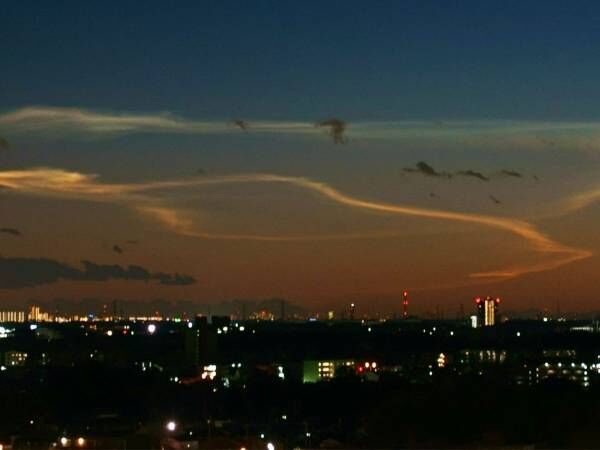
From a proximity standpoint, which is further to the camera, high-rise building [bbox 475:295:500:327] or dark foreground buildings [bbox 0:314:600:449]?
high-rise building [bbox 475:295:500:327]

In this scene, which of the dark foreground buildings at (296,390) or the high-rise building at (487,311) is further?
the high-rise building at (487,311)

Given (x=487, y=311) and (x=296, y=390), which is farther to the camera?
(x=487, y=311)

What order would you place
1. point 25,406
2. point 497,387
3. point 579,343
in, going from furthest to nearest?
point 579,343 < point 25,406 < point 497,387

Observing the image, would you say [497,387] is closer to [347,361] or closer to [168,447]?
[168,447]

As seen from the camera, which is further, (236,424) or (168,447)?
(236,424)

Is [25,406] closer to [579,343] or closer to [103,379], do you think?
[103,379]

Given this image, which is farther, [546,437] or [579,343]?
Answer: [579,343]

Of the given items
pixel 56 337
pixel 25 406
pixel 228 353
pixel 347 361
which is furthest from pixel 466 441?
pixel 56 337

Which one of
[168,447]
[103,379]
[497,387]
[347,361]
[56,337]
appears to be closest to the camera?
[168,447]

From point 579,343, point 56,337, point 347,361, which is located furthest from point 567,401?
point 56,337
